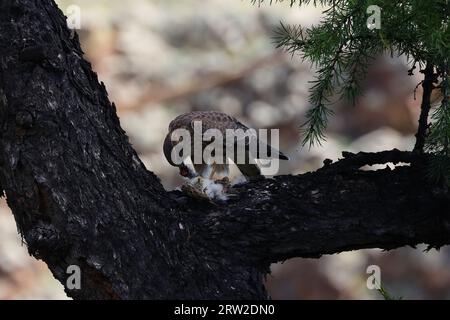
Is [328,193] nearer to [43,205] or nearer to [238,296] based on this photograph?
[238,296]

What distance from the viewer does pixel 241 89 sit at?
966 centimetres

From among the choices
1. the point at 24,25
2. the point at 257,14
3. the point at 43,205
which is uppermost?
the point at 257,14

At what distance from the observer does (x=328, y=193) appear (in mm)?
2969

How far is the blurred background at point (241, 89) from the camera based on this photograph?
8961 mm

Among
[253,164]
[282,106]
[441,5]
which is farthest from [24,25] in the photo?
[282,106]

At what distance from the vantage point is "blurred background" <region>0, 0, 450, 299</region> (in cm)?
896

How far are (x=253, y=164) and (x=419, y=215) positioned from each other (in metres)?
1.27

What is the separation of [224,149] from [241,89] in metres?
5.55

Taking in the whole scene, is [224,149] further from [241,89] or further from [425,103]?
[241,89]

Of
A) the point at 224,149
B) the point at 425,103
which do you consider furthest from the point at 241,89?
the point at 425,103

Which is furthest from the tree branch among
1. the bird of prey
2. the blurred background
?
the blurred background

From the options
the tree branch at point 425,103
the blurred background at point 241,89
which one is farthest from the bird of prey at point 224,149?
the blurred background at point 241,89

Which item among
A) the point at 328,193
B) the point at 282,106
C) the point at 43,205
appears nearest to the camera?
the point at 43,205

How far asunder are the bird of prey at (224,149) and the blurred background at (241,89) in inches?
180
